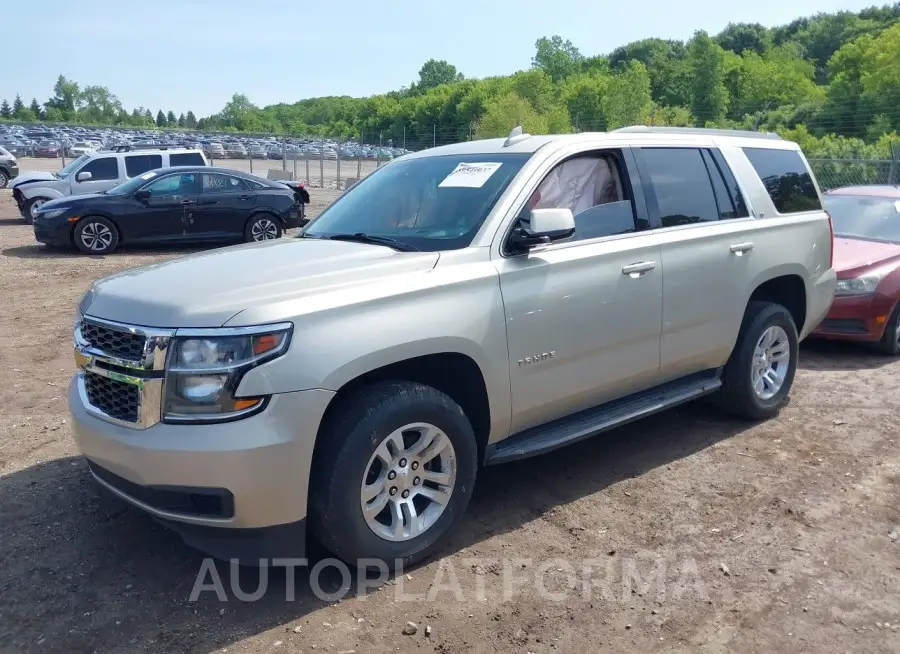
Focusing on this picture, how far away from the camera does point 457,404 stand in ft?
12.3

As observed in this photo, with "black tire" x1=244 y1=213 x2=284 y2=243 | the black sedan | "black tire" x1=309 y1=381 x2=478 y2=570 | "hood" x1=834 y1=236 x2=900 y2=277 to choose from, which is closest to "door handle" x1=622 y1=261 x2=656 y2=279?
"black tire" x1=309 y1=381 x2=478 y2=570

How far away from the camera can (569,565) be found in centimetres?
365

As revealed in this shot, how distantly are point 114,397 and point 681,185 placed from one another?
11.5 feet

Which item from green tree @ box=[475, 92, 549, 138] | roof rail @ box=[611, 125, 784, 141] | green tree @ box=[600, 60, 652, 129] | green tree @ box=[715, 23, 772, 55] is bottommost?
roof rail @ box=[611, 125, 784, 141]

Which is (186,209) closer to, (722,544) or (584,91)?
(722,544)

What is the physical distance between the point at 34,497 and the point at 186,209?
10.4m

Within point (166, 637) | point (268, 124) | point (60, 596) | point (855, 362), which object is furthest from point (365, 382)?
point (268, 124)

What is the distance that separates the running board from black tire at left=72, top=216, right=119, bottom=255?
11.5m

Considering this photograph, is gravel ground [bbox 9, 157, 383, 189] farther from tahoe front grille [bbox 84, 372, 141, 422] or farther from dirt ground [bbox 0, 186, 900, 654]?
tahoe front grille [bbox 84, 372, 141, 422]

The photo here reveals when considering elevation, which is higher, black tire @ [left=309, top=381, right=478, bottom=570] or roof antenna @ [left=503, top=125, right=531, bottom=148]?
roof antenna @ [left=503, top=125, right=531, bottom=148]

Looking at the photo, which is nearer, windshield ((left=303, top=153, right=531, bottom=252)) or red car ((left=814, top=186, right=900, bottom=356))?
windshield ((left=303, top=153, right=531, bottom=252))

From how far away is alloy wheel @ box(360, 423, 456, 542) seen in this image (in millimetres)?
3428

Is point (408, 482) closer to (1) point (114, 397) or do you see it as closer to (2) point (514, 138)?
(1) point (114, 397)

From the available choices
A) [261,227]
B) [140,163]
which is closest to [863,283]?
[261,227]
